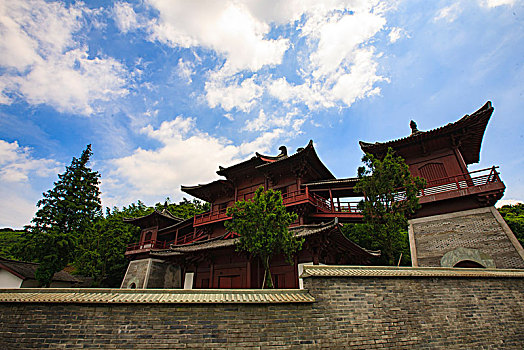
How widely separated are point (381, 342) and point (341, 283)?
4.88ft

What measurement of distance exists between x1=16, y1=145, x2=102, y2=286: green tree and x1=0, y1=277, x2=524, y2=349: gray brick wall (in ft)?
Answer: 39.8

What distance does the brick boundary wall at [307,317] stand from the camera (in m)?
5.40

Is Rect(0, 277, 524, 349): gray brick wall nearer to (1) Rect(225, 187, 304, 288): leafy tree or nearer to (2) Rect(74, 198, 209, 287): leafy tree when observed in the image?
(1) Rect(225, 187, 304, 288): leafy tree

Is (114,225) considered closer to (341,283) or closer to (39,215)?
(39,215)

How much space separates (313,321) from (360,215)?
36.1 ft

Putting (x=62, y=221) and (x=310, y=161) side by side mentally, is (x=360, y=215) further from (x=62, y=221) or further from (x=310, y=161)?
(x=62, y=221)

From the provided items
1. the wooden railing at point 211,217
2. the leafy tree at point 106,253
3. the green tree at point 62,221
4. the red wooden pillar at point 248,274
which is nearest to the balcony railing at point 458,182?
the red wooden pillar at point 248,274

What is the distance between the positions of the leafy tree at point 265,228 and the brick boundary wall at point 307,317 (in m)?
3.01

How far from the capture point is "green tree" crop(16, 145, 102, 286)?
15.4 metres

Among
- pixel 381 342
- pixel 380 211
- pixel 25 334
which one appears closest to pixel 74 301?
pixel 25 334

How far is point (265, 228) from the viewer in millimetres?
9750

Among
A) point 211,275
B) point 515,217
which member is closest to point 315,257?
point 211,275

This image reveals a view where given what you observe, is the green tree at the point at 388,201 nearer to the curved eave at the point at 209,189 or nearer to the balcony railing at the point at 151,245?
the curved eave at the point at 209,189

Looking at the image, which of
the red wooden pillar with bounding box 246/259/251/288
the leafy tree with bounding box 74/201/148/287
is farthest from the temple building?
the leafy tree with bounding box 74/201/148/287
